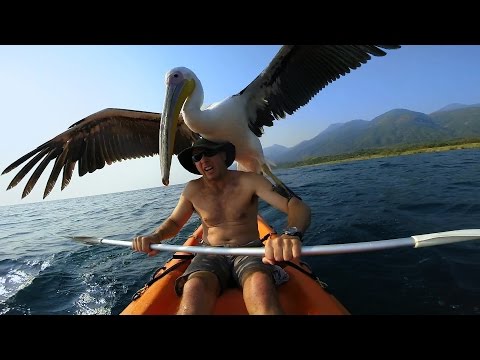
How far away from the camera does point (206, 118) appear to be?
437 centimetres

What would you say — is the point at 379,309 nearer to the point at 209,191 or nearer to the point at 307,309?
the point at 307,309

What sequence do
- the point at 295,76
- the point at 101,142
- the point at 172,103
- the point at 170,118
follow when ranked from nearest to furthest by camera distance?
the point at 170,118, the point at 172,103, the point at 295,76, the point at 101,142

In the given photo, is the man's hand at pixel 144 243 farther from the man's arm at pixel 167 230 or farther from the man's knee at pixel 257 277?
the man's knee at pixel 257 277

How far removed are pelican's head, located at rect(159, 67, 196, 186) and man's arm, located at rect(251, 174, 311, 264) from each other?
1004 millimetres

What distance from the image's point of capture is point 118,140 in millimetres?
5801

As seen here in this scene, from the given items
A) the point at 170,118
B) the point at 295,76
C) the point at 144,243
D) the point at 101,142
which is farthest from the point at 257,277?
the point at 101,142

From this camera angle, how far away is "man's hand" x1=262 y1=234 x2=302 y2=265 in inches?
68.9

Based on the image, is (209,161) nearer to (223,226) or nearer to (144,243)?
(223,226)

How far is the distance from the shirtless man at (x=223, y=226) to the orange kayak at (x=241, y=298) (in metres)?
0.09

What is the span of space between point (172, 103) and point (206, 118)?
0.70 meters

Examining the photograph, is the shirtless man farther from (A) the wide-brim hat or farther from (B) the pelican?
(B) the pelican

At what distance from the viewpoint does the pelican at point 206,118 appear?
13.8ft
